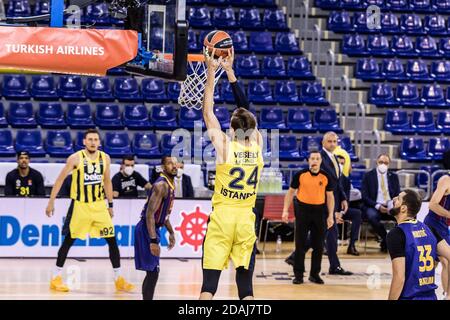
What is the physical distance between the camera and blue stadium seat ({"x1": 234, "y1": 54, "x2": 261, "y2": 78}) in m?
18.6

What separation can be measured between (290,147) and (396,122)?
8.44ft

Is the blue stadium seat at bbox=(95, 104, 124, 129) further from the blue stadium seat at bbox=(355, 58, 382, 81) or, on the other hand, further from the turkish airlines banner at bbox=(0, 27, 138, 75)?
the turkish airlines banner at bbox=(0, 27, 138, 75)

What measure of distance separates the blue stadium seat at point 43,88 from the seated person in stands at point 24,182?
3.20m

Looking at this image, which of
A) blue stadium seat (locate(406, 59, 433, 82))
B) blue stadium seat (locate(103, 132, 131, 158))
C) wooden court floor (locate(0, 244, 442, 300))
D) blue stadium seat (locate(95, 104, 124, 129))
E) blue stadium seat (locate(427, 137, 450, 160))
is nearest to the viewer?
wooden court floor (locate(0, 244, 442, 300))

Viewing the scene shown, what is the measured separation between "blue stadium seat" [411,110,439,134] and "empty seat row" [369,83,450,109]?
14.1 inches

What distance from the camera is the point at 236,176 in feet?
26.0

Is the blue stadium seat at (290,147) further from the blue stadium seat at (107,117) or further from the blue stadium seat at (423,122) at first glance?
the blue stadium seat at (107,117)

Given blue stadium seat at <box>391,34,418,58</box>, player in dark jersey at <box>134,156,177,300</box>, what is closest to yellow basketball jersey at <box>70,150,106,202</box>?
player in dark jersey at <box>134,156,177,300</box>

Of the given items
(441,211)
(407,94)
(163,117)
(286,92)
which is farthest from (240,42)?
(441,211)

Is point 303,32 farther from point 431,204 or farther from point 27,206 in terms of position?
point 431,204

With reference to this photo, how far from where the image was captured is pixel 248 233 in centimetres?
789

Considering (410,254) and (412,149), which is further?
(412,149)

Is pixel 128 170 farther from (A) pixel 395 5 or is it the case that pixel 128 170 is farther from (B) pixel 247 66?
(A) pixel 395 5

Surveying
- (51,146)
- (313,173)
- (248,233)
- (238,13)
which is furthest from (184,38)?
(238,13)
